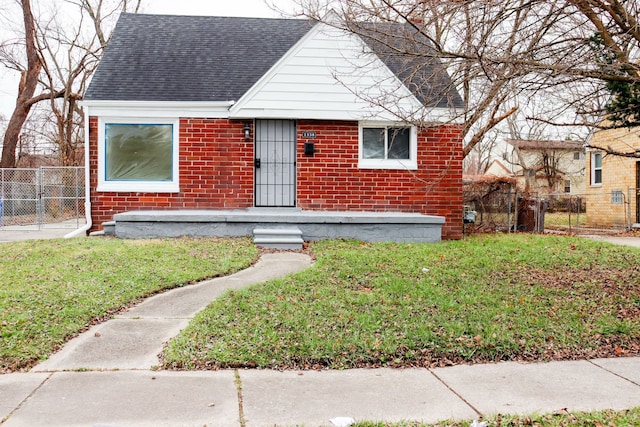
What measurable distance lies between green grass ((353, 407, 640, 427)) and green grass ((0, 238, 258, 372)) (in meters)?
3.31

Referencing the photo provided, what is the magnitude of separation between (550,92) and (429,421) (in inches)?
208

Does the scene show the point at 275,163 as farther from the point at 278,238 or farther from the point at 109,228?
the point at 109,228

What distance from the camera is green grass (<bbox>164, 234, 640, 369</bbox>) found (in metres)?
4.58

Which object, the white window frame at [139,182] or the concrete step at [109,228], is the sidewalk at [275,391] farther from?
the white window frame at [139,182]

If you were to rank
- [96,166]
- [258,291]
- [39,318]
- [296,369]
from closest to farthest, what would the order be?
1. [296,369]
2. [39,318]
3. [258,291]
4. [96,166]

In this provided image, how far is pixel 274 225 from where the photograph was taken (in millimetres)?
10953

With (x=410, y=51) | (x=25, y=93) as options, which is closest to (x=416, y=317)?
(x=410, y=51)

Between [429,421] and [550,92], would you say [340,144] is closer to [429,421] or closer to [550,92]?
[550,92]

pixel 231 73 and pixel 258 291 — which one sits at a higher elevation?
pixel 231 73

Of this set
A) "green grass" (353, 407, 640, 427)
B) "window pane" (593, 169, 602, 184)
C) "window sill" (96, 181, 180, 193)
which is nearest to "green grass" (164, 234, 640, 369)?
"green grass" (353, 407, 640, 427)

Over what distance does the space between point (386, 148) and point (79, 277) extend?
7809 mm

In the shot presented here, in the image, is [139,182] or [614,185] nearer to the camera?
[139,182]

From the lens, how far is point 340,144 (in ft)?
40.4

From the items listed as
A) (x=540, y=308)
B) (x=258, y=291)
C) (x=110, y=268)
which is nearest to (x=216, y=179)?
(x=110, y=268)
